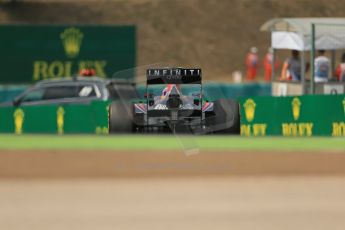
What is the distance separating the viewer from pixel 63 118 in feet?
72.9

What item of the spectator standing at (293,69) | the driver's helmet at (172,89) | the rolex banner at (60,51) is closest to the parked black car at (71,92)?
the spectator standing at (293,69)

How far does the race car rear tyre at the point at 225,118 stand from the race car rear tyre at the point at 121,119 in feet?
2.70

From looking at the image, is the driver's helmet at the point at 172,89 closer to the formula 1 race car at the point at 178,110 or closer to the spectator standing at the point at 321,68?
the formula 1 race car at the point at 178,110

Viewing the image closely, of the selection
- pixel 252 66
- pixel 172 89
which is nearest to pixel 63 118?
pixel 172 89

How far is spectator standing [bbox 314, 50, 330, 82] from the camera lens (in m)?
26.0

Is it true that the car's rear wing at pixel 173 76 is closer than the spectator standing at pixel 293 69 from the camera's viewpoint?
Yes

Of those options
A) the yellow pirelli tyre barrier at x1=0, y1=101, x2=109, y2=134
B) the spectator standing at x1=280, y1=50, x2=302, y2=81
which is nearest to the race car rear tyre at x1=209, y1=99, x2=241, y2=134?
the yellow pirelli tyre barrier at x1=0, y1=101, x2=109, y2=134

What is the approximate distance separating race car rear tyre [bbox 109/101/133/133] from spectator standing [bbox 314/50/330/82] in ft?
47.4

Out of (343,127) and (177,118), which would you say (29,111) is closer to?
(343,127)

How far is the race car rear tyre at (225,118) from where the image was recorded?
1112cm

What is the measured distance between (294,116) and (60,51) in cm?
2146

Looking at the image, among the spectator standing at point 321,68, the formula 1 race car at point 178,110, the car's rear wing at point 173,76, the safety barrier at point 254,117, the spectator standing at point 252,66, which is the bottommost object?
the safety barrier at point 254,117

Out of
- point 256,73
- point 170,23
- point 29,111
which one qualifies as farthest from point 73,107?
point 170,23

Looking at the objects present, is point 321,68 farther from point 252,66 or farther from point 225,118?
point 252,66
